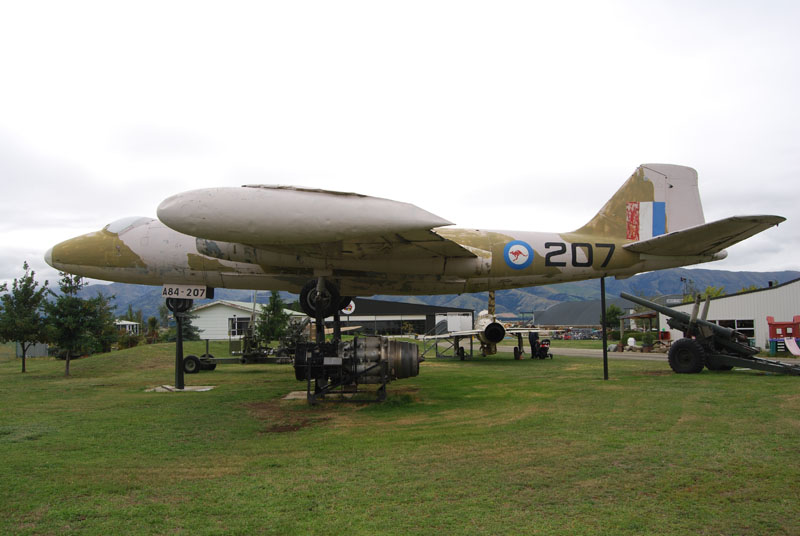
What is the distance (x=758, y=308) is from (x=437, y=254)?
21.3 meters

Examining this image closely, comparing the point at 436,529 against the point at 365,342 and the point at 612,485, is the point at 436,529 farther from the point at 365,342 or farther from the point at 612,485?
the point at 365,342

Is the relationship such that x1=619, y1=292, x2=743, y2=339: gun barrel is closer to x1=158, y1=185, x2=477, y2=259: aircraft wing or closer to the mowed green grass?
the mowed green grass

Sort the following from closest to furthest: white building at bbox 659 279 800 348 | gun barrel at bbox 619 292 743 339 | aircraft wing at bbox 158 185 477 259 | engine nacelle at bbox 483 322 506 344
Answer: aircraft wing at bbox 158 185 477 259 < gun barrel at bbox 619 292 743 339 < white building at bbox 659 279 800 348 < engine nacelle at bbox 483 322 506 344

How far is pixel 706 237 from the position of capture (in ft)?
31.6

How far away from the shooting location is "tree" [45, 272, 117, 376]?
16422 millimetres

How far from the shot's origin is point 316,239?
721 centimetres

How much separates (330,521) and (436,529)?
30.3 inches

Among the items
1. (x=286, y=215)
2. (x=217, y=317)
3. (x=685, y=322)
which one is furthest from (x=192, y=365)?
(x=217, y=317)

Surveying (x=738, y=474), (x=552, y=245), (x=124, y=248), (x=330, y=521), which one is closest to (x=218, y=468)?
(x=330, y=521)

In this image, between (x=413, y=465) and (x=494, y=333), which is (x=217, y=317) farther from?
(x=413, y=465)

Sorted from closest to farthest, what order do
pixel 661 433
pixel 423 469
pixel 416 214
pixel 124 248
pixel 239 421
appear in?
pixel 423 469, pixel 661 433, pixel 416 214, pixel 239 421, pixel 124 248

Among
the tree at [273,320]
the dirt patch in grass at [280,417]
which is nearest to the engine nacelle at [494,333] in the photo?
the tree at [273,320]

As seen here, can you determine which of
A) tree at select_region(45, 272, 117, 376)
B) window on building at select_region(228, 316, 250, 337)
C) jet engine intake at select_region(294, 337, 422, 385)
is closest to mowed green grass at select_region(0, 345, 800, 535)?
jet engine intake at select_region(294, 337, 422, 385)

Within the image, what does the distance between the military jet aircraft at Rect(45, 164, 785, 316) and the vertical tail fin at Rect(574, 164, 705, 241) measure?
0.9 inches
